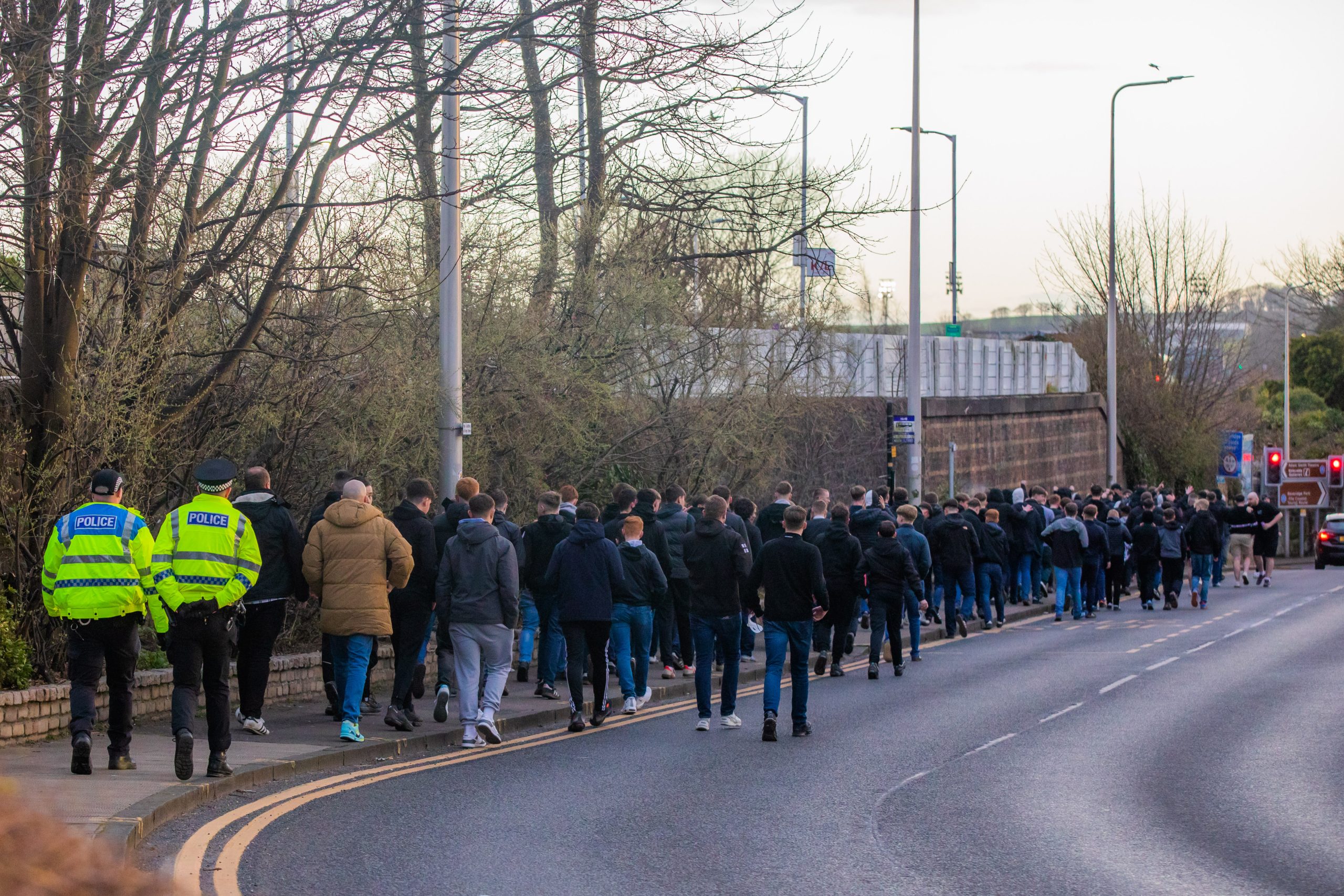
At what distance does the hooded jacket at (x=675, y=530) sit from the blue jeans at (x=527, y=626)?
1.35 m

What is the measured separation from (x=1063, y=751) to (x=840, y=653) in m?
5.12

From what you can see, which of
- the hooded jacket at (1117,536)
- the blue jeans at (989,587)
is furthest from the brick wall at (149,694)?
the hooded jacket at (1117,536)

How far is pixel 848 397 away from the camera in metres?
31.3

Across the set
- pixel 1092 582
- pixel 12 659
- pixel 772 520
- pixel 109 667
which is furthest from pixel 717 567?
pixel 1092 582

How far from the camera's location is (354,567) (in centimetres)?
1041

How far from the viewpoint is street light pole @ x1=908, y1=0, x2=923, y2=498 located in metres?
25.6

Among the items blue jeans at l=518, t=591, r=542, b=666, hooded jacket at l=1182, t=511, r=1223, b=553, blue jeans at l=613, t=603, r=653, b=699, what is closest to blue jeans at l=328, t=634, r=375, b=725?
blue jeans at l=613, t=603, r=653, b=699

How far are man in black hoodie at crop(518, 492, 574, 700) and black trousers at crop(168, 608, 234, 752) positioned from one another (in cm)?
411

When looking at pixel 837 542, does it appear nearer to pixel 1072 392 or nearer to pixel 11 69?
pixel 11 69

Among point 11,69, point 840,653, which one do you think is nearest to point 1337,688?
point 840,653

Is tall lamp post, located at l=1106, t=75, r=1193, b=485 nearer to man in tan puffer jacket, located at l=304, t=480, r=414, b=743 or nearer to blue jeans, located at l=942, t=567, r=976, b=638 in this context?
blue jeans, located at l=942, t=567, r=976, b=638

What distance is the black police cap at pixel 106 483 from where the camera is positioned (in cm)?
920

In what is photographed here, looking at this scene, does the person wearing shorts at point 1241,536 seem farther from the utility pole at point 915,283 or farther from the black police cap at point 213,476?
the black police cap at point 213,476

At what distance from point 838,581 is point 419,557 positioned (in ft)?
17.2
